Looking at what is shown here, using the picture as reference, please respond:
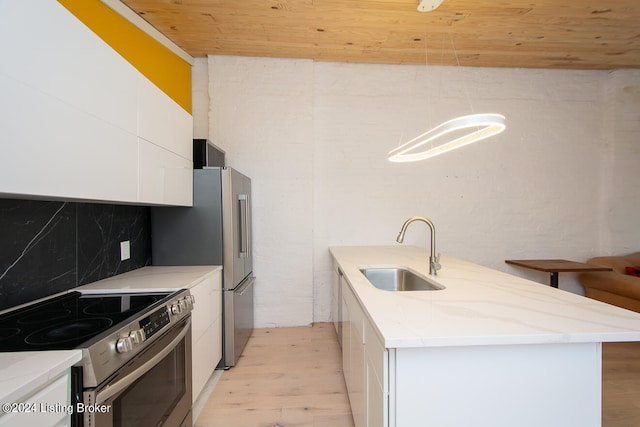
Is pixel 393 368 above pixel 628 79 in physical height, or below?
below

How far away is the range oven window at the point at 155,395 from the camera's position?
105cm

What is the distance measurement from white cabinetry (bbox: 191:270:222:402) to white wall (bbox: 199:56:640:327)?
0.94 meters

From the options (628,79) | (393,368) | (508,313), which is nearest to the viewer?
(393,368)

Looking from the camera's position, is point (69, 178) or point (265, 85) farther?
point (265, 85)

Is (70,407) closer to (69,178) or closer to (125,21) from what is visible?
(69,178)

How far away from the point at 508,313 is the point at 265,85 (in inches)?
122

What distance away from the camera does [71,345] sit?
90 cm

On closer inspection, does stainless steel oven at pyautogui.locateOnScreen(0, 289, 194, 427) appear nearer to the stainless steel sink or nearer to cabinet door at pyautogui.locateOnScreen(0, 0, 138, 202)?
cabinet door at pyautogui.locateOnScreen(0, 0, 138, 202)

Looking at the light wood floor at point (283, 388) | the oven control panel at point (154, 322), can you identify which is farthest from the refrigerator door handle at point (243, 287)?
the oven control panel at point (154, 322)

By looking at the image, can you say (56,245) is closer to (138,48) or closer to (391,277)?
(138,48)

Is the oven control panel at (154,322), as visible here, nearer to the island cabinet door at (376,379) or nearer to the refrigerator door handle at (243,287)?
the refrigerator door handle at (243,287)

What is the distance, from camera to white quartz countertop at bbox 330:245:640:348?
0.98m

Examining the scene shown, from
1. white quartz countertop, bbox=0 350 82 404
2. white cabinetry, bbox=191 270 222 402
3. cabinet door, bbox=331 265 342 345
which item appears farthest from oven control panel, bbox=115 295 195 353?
cabinet door, bbox=331 265 342 345

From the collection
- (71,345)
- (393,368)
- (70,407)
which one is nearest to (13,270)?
(71,345)
